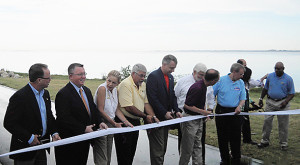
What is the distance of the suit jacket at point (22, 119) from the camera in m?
3.58

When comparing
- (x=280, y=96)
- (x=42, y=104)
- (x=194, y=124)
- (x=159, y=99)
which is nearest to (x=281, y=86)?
(x=280, y=96)

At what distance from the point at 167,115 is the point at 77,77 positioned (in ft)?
6.00

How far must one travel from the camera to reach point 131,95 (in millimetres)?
4867

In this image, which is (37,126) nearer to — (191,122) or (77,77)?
(77,77)

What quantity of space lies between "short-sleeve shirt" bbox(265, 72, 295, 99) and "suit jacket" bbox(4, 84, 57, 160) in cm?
552

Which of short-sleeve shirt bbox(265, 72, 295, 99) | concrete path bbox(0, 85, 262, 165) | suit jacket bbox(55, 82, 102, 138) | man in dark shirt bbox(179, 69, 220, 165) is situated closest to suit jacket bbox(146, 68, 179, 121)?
man in dark shirt bbox(179, 69, 220, 165)

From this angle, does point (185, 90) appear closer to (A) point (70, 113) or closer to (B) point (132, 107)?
(B) point (132, 107)

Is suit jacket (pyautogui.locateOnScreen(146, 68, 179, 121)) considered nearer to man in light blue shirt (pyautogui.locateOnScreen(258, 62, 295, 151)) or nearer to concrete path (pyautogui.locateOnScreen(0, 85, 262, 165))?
concrete path (pyautogui.locateOnScreen(0, 85, 262, 165))

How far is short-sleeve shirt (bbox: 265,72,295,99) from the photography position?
271 inches

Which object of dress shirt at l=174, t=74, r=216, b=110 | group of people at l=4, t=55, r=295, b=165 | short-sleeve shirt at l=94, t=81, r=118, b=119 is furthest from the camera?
dress shirt at l=174, t=74, r=216, b=110

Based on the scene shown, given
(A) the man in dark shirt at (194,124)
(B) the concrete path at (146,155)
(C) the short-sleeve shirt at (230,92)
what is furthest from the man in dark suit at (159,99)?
(C) the short-sleeve shirt at (230,92)

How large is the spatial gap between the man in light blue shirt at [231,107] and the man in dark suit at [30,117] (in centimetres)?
331

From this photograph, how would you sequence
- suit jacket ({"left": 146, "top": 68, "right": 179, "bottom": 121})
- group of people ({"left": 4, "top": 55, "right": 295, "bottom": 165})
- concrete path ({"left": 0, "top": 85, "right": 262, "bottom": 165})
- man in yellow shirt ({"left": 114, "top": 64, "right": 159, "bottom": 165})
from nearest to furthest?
group of people ({"left": 4, "top": 55, "right": 295, "bottom": 165}), man in yellow shirt ({"left": 114, "top": 64, "right": 159, "bottom": 165}), suit jacket ({"left": 146, "top": 68, "right": 179, "bottom": 121}), concrete path ({"left": 0, "top": 85, "right": 262, "bottom": 165})

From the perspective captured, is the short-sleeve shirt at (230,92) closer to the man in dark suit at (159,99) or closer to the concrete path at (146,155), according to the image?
the man in dark suit at (159,99)
